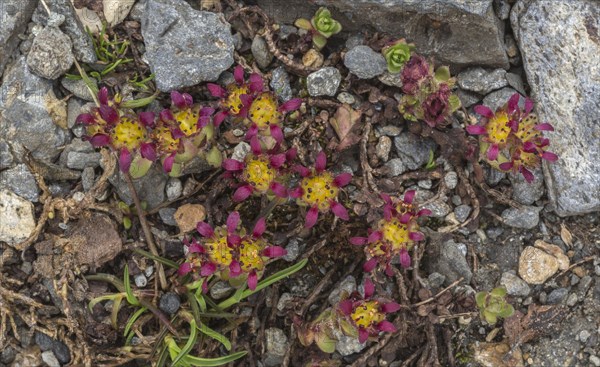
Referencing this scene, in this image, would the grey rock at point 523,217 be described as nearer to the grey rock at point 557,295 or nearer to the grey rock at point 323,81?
the grey rock at point 557,295

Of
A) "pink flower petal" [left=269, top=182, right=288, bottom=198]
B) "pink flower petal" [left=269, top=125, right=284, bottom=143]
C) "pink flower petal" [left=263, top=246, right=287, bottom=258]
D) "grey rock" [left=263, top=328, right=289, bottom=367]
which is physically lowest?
"grey rock" [left=263, top=328, right=289, bottom=367]

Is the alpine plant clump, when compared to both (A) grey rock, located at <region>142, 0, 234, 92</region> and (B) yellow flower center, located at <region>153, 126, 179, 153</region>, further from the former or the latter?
(A) grey rock, located at <region>142, 0, 234, 92</region>

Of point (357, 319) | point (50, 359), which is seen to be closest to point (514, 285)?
point (357, 319)

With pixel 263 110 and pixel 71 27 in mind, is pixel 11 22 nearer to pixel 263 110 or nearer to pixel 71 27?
pixel 71 27

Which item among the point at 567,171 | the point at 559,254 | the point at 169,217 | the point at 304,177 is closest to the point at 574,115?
the point at 567,171

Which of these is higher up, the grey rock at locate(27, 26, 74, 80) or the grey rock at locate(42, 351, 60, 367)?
the grey rock at locate(27, 26, 74, 80)

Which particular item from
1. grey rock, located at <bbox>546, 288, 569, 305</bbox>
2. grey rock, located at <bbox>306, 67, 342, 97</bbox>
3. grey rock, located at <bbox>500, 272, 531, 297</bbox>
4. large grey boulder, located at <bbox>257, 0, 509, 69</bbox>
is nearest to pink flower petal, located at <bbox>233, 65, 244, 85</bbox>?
grey rock, located at <bbox>306, 67, 342, 97</bbox>
